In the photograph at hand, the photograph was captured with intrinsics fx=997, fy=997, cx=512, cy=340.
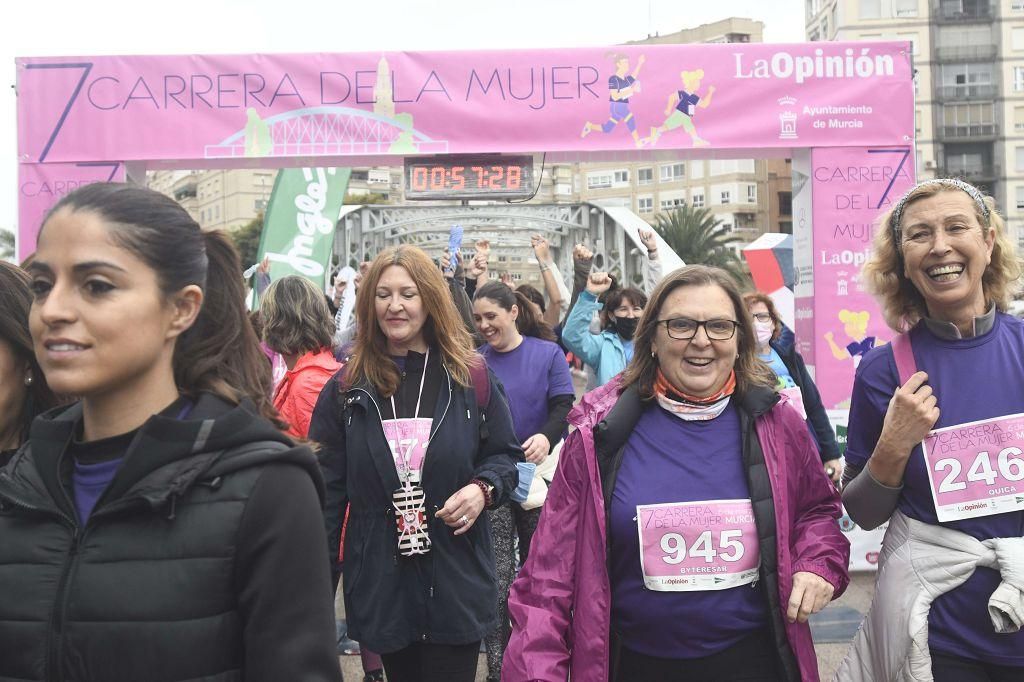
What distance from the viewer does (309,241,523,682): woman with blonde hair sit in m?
3.61

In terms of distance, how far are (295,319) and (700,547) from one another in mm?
2817

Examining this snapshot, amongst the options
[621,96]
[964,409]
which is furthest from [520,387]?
[964,409]

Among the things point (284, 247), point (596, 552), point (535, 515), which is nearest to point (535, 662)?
point (596, 552)

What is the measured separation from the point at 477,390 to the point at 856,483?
1.52m

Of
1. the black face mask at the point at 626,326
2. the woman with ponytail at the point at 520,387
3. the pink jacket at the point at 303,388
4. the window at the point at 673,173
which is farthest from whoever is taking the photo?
the window at the point at 673,173

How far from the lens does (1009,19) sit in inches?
2800

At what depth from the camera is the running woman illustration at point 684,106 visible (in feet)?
24.9

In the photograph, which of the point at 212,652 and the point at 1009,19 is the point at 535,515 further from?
the point at 1009,19

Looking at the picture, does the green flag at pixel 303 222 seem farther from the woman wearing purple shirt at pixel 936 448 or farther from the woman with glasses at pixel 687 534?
the woman wearing purple shirt at pixel 936 448

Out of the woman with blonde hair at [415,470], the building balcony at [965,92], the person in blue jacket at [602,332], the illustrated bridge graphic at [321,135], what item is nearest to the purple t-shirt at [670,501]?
the woman with blonde hair at [415,470]

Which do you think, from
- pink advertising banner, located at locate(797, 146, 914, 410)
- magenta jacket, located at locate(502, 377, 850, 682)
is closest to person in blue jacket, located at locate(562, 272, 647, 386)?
pink advertising banner, located at locate(797, 146, 914, 410)

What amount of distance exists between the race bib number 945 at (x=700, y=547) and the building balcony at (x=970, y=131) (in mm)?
77726

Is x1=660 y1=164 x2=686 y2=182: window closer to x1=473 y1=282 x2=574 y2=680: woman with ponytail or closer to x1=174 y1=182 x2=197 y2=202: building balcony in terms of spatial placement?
x1=174 y1=182 x2=197 y2=202: building balcony

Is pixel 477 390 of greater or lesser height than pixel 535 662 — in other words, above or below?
above
